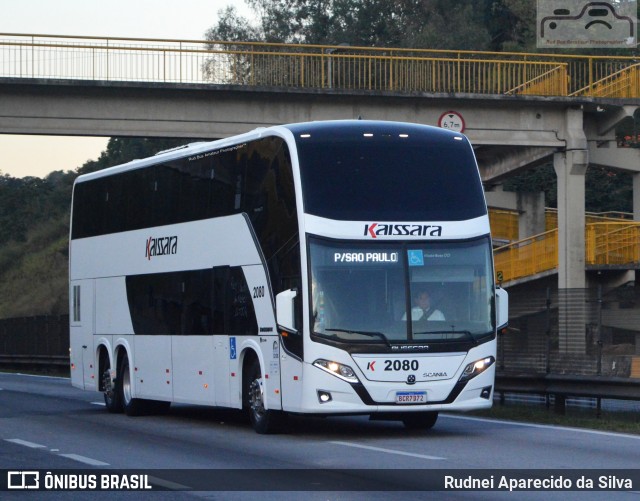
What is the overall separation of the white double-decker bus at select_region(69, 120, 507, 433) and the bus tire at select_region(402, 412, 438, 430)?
1.2 inches

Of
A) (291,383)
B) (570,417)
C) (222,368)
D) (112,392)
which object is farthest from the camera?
A: (112,392)

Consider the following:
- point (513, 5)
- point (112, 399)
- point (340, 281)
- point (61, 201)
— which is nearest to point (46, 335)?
point (112, 399)

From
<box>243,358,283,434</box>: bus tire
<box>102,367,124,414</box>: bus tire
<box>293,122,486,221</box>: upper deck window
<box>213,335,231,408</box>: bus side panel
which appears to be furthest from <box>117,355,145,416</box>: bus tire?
<box>293,122,486,221</box>: upper deck window

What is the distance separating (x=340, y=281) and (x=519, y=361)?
7.33 m

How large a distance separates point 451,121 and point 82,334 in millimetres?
12994

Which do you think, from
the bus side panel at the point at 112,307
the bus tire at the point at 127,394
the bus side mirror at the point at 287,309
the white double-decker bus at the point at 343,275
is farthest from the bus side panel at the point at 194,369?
the bus side mirror at the point at 287,309

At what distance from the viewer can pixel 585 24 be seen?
162ft

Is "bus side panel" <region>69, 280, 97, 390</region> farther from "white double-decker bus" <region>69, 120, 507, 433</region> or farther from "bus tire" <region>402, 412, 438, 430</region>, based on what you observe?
"bus tire" <region>402, 412, 438, 430</region>

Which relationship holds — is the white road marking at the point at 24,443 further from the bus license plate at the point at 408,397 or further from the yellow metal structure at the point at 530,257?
the yellow metal structure at the point at 530,257

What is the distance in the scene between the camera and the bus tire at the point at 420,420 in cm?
1770

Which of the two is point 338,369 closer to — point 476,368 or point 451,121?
point 476,368

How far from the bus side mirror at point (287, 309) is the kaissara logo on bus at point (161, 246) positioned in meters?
4.35

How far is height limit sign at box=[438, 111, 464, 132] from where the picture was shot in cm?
3332

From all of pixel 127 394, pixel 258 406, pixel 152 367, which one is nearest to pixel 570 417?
pixel 258 406
